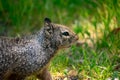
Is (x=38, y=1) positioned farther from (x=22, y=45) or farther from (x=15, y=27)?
(x=22, y=45)

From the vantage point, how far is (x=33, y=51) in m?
6.17

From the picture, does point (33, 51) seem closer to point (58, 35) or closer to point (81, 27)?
point (58, 35)

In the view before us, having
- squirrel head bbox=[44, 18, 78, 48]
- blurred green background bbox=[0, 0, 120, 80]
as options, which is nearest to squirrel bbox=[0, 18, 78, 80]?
squirrel head bbox=[44, 18, 78, 48]

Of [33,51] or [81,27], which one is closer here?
[33,51]

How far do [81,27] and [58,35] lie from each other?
2.28 meters

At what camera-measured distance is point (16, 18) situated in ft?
30.6

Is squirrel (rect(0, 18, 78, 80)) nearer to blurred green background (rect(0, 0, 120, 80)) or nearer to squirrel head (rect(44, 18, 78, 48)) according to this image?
squirrel head (rect(44, 18, 78, 48))

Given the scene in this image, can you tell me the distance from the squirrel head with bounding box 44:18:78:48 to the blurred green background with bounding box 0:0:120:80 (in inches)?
21.3

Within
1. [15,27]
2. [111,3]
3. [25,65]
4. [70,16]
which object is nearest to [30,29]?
[15,27]

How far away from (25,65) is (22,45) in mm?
280

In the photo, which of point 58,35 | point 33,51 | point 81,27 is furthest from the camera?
point 81,27

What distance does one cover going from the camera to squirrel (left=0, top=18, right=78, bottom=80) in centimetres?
604

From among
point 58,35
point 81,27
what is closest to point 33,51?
point 58,35

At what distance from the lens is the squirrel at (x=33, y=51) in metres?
6.04
